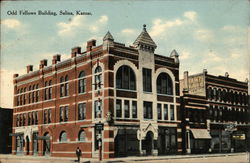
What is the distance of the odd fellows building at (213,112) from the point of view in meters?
49.1

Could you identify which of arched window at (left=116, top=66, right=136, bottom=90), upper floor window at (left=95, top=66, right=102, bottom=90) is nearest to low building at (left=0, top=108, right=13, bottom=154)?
upper floor window at (left=95, top=66, right=102, bottom=90)

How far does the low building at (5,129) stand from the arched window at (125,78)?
28.8m

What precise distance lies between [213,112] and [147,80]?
610 inches

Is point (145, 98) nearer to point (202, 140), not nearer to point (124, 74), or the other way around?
point (124, 74)

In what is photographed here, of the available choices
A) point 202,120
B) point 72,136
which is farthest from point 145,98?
point 202,120

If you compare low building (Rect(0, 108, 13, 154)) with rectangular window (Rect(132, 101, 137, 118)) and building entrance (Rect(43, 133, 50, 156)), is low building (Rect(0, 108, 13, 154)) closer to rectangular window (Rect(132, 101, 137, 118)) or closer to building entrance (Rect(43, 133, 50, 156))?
building entrance (Rect(43, 133, 50, 156))

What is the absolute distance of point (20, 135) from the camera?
54031 mm

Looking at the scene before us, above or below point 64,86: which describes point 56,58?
above

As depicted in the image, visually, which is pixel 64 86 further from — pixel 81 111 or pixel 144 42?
pixel 144 42

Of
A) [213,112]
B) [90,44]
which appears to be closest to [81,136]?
[90,44]

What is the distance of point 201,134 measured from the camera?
49812 mm

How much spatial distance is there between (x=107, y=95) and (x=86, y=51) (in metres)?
7.51

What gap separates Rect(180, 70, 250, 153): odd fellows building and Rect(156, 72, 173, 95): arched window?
4.44 m

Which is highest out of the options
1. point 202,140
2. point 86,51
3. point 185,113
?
point 86,51
